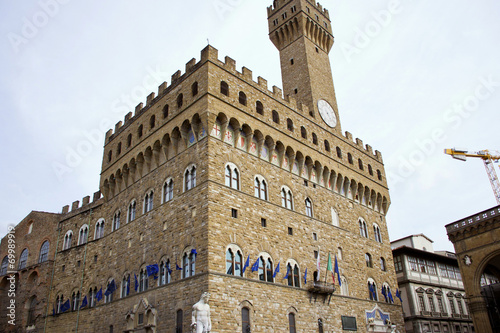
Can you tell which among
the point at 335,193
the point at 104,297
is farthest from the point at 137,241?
the point at 335,193

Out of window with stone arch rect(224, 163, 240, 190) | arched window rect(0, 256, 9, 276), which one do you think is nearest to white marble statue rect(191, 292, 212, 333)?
window with stone arch rect(224, 163, 240, 190)

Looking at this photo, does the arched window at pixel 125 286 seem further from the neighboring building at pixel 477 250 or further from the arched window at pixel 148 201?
the neighboring building at pixel 477 250

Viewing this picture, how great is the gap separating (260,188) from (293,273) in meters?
4.98

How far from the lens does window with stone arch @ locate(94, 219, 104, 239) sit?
28.8 meters

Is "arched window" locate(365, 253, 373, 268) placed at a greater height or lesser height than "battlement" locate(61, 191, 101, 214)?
lesser

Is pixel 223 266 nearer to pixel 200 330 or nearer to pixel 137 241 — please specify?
pixel 200 330

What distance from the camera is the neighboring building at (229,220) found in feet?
66.8

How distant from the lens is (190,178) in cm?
2220

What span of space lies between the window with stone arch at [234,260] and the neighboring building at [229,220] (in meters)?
0.07

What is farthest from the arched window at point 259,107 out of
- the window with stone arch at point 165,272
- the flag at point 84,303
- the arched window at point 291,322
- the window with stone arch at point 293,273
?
the flag at point 84,303

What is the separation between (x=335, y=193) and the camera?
1143 inches

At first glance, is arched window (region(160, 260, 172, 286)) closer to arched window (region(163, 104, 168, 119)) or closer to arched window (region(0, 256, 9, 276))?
arched window (region(163, 104, 168, 119))

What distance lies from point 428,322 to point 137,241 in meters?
24.9

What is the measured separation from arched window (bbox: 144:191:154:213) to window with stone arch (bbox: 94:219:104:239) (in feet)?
→ 18.5
